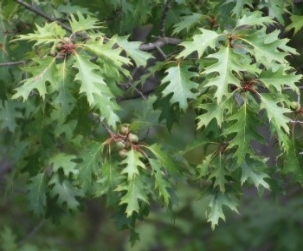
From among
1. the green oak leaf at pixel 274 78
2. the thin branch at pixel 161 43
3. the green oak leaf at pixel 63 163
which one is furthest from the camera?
the green oak leaf at pixel 63 163

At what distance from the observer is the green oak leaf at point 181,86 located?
4859 millimetres

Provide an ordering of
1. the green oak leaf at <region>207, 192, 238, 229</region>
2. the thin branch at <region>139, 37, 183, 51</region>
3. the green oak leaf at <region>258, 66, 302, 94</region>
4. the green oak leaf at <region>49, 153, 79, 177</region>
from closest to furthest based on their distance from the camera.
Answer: the green oak leaf at <region>258, 66, 302, 94</region>
the green oak leaf at <region>207, 192, 238, 229</region>
the thin branch at <region>139, 37, 183, 51</region>
the green oak leaf at <region>49, 153, 79, 177</region>

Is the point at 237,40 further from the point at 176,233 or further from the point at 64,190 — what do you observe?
the point at 176,233

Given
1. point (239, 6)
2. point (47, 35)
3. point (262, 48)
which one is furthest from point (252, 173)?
point (47, 35)

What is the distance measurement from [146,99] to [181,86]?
1.38m

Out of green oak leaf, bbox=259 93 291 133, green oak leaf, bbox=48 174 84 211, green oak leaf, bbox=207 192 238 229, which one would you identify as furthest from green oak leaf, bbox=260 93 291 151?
green oak leaf, bbox=48 174 84 211

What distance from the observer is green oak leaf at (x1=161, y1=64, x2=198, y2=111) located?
4859 mm

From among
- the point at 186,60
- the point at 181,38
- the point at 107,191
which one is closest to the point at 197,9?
the point at 181,38

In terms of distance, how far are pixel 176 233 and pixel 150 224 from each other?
1.08 feet

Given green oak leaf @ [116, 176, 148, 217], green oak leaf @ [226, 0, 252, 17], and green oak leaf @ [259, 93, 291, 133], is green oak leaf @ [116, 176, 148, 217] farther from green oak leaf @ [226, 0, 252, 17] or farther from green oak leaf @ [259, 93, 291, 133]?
green oak leaf @ [226, 0, 252, 17]

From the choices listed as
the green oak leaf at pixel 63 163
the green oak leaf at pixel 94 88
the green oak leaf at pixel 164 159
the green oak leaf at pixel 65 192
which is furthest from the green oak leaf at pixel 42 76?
the green oak leaf at pixel 65 192

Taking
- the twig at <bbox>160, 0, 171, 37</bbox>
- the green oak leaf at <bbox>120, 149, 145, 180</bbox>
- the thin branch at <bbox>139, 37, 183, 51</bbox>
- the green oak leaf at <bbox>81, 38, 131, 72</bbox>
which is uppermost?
the green oak leaf at <bbox>81, 38, 131, 72</bbox>

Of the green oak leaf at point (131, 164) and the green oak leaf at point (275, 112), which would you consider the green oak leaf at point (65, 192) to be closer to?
the green oak leaf at point (131, 164)

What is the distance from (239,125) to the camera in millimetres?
4672
